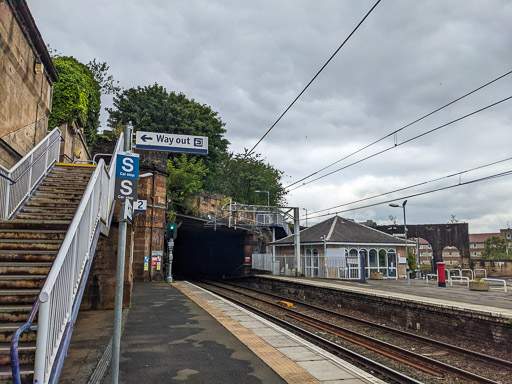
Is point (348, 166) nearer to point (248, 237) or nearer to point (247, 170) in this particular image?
point (248, 237)

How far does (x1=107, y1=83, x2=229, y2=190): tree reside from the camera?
3638 cm

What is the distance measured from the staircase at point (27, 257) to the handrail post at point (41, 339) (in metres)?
Result: 0.55

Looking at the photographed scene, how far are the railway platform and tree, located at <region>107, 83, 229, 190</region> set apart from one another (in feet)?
92.9

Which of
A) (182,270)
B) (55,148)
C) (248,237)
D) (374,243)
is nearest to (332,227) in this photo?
(374,243)

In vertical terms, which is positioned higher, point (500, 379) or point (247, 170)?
point (247, 170)

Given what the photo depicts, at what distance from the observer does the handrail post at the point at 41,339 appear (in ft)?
11.6

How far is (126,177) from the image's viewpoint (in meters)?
4.88

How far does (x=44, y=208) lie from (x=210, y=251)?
131 ft

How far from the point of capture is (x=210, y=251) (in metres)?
47.9

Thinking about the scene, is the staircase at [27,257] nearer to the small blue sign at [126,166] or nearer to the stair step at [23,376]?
the stair step at [23,376]

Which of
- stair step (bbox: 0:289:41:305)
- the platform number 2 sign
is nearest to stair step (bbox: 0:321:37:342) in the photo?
stair step (bbox: 0:289:41:305)

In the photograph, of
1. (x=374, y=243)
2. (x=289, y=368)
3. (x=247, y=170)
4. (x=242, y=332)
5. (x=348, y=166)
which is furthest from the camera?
(x=247, y=170)

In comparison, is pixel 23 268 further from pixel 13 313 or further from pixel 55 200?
pixel 55 200

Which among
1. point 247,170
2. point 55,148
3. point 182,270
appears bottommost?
point 182,270
